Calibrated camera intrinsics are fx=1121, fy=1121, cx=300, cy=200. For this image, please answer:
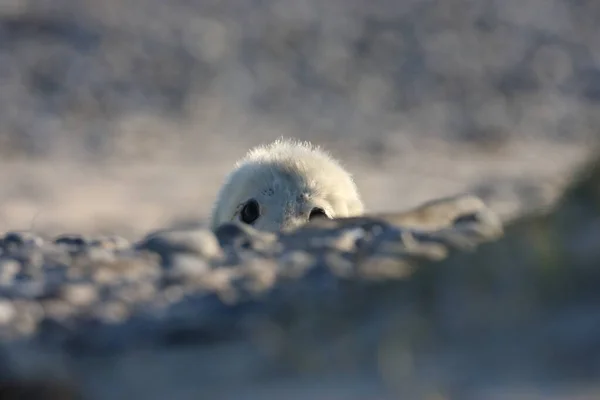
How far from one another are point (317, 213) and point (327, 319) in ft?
8.76

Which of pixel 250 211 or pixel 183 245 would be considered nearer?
pixel 183 245

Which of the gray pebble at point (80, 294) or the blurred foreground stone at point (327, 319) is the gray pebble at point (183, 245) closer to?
the blurred foreground stone at point (327, 319)

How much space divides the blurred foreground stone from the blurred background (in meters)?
12.5

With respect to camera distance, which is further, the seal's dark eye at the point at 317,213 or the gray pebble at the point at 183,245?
the seal's dark eye at the point at 317,213

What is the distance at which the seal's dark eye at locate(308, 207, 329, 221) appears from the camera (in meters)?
5.73

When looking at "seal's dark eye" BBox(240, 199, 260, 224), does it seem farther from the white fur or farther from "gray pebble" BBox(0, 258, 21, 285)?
"gray pebble" BBox(0, 258, 21, 285)

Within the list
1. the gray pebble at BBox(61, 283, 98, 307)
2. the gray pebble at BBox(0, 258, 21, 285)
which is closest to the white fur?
the gray pebble at BBox(0, 258, 21, 285)

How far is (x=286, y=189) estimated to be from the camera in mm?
5793

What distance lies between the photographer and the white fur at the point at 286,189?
5730mm

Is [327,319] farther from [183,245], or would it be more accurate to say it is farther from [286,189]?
[286,189]

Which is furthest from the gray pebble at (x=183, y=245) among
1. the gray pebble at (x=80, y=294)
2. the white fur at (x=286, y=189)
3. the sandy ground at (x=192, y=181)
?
the sandy ground at (x=192, y=181)

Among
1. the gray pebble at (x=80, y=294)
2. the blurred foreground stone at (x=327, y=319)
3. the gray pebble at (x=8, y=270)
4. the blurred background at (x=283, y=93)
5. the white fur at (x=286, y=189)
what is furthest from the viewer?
the blurred background at (x=283, y=93)

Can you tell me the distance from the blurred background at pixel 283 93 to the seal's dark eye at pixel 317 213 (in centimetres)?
1048

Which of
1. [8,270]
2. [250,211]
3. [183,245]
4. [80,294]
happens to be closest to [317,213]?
[250,211]
